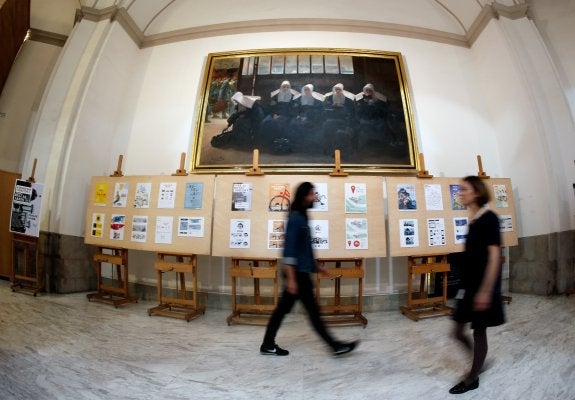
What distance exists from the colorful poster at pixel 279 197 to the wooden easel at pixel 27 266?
12.3ft

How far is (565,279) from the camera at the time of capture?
3822 mm

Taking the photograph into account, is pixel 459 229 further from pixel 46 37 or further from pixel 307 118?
pixel 46 37

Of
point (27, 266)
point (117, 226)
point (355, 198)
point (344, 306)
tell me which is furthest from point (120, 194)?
point (344, 306)

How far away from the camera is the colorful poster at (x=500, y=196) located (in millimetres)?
3820

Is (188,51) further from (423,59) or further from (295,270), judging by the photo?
(295,270)

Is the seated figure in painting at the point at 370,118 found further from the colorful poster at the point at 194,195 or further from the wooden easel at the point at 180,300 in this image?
the wooden easel at the point at 180,300

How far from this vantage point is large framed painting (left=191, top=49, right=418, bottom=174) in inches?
162

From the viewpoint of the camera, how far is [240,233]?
3.34 meters

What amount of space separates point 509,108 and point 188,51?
5.89 metres

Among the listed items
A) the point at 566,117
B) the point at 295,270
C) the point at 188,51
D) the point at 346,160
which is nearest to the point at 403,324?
the point at 295,270

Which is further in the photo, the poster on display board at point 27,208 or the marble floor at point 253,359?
the poster on display board at point 27,208

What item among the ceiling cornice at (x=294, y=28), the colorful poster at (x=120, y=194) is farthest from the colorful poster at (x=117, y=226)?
the ceiling cornice at (x=294, y=28)

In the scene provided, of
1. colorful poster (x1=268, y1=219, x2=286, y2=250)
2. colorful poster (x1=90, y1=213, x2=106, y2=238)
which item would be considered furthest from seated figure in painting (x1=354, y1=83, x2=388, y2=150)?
colorful poster (x1=90, y1=213, x2=106, y2=238)

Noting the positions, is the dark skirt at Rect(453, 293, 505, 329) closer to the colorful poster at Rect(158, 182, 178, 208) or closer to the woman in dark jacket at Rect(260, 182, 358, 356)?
the woman in dark jacket at Rect(260, 182, 358, 356)
